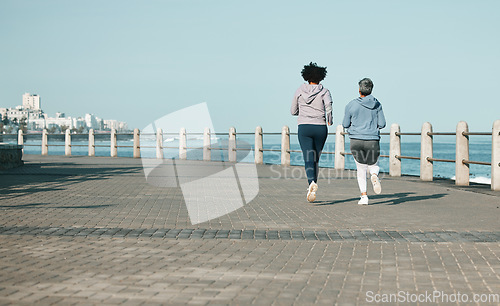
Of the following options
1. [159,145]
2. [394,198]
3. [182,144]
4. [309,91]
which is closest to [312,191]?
[309,91]

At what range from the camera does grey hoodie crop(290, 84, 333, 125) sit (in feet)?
34.0

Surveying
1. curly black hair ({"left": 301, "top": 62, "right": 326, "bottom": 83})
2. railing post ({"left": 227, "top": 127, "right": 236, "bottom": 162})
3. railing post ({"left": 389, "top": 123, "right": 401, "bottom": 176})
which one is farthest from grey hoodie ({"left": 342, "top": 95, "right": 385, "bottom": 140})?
railing post ({"left": 227, "top": 127, "right": 236, "bottom": 162})

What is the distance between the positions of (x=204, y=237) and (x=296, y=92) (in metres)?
4.04

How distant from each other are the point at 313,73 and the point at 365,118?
1.09 metres

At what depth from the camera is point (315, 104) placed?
408 inches

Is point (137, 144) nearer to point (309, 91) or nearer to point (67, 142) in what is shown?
point (67, 142)

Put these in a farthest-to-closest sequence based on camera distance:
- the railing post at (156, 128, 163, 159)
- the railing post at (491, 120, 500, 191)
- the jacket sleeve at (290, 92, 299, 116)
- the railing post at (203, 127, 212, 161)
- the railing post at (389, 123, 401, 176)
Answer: the railing post at (156, 128, 163, 159), the railing post at (203, 127, 212, 161), the railing post at (389, 123, 401, 176), the railing post at (491, 120, 500, 191), the jacket sleeve at (290, 92, 299, 116)

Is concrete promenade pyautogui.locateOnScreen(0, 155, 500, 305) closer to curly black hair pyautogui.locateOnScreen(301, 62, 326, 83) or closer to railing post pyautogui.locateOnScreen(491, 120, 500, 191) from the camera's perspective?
railing post pyautogui.locateOnScreen(491, 120, 500, 191)

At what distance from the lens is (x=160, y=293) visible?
4559 millimetres

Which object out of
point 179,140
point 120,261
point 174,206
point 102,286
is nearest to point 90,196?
point 174,206

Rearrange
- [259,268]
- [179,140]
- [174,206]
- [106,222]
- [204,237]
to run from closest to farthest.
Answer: [259,268], [204,237], [106,222], [174,206], [179,140]

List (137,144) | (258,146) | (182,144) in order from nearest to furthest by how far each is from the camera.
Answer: (258,146) → (182,144) → (137,144)

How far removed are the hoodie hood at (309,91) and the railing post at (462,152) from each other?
17.0 feet

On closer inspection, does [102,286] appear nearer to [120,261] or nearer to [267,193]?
[120,261]
